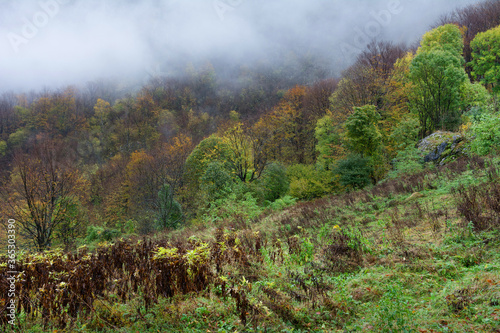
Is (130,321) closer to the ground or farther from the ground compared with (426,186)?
closer to the ground

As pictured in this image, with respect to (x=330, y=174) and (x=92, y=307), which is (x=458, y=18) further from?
(x=92, y=307)

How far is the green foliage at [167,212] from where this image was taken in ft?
Result: 63.2

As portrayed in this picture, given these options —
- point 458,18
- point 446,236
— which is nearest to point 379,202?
point 446,236

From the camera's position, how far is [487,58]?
30.2m

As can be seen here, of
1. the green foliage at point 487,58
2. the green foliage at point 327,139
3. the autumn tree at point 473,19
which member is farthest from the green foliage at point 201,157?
the autumn tree at point 473,19

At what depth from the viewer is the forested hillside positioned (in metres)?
3.21

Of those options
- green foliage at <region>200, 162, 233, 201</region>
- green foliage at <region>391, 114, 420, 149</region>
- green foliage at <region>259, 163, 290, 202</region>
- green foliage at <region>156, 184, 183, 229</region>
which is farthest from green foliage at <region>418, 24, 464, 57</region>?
green foliage at <region>156, 184, 183, 229</region>

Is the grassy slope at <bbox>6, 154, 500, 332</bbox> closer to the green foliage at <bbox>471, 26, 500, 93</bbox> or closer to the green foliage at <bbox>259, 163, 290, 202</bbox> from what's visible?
the green foliage at <bbox>259, 163, 290, 202</bbox>

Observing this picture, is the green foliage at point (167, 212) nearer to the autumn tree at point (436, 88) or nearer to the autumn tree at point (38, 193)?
the autumn tree at point (38, 193)

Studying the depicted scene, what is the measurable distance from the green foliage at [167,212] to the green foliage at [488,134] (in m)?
17.0

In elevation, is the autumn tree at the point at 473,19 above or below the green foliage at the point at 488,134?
above

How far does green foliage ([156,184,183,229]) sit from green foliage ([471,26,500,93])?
34.1 meters

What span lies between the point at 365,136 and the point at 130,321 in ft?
54.0

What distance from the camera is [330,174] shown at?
696 inches
